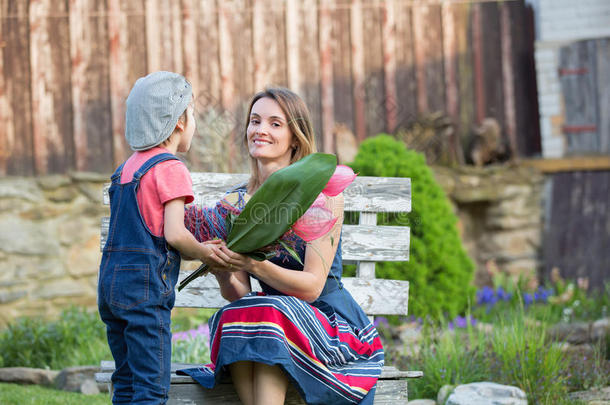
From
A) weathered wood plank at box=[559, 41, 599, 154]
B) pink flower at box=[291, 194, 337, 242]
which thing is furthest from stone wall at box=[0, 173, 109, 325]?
weathered wood plank at box=[559, 41, 599, 154]

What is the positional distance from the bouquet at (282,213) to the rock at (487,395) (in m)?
1.48

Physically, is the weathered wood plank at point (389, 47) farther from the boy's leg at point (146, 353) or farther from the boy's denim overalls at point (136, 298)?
the boy's leg at point (146, 353)

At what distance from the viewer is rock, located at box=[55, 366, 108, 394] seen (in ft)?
12.6

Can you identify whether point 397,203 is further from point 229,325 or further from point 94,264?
point 94,264

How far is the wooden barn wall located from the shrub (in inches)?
174

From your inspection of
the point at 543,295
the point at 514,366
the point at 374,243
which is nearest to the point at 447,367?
the point at 514,366

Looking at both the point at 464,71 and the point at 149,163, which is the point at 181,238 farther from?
the point at 464,71

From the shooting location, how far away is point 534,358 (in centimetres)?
342

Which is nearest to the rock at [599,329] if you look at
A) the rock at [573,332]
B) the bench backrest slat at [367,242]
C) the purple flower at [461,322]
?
the rock at [573,332]

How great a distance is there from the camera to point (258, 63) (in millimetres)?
6648

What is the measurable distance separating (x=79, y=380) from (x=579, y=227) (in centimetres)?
494

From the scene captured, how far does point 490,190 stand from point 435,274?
1.98 m

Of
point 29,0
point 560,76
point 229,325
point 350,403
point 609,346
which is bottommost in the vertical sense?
point 609,346

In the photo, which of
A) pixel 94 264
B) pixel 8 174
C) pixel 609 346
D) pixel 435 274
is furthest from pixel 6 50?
pixel 609 346
